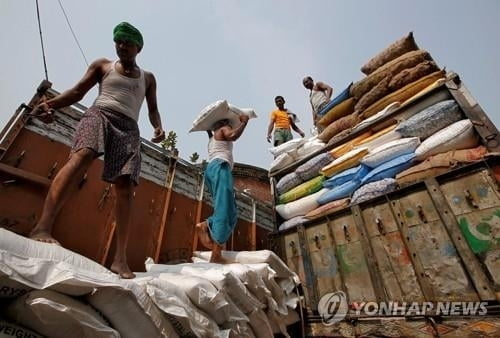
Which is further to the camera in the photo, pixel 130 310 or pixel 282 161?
pixel 282 161

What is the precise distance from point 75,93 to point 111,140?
0.38 m

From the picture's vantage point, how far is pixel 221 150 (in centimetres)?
242

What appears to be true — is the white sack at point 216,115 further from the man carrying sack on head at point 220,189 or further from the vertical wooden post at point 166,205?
the vertical wooden post at point 166,205

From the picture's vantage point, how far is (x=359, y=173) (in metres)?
2.79

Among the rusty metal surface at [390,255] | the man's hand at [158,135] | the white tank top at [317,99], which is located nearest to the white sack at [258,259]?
the rusty metal surface at [390,255]

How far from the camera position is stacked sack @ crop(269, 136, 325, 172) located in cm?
372

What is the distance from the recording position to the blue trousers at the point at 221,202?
2.12m

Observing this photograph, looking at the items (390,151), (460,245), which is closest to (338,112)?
(390,151)

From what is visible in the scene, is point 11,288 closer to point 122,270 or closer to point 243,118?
point 122,270

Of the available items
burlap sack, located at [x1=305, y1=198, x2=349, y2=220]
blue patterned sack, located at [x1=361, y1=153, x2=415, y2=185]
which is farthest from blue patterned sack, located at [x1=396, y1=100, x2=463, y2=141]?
burlap sack, located at [x1=305, y1=198, x2=349, y2=220]

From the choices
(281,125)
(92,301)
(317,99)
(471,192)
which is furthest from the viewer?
(281,125)

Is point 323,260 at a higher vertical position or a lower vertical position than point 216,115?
lower

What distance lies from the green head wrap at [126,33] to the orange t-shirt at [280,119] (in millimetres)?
4139

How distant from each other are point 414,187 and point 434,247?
0.50 m
